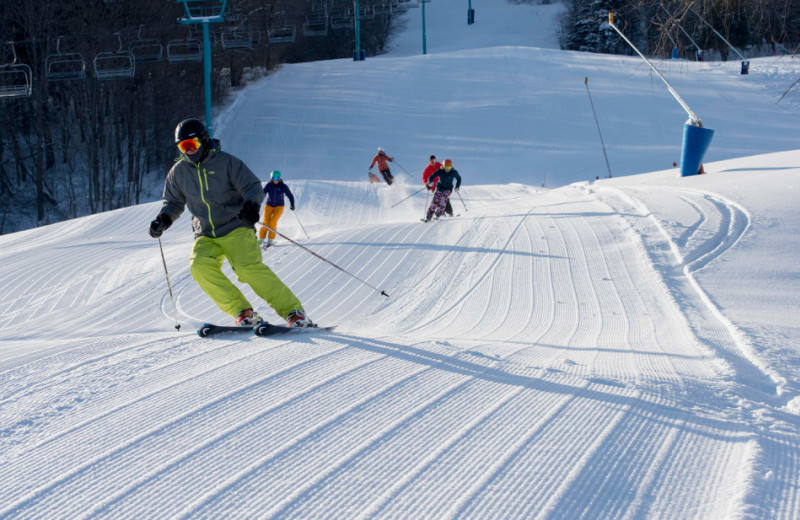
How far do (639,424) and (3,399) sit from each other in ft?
11.0

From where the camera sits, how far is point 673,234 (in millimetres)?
8906

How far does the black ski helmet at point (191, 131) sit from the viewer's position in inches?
196

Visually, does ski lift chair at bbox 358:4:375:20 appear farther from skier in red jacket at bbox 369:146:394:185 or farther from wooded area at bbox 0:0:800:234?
skier in red jacket at bbox 369:146:394:185

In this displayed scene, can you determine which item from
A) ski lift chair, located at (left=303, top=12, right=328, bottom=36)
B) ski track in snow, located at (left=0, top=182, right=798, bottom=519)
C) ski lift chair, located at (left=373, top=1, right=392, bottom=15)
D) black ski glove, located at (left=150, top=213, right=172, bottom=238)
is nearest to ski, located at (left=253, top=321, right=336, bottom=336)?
ski track in snow, located at (left=0, top=182, right=798, bottom=519)

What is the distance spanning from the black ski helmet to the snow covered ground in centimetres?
157

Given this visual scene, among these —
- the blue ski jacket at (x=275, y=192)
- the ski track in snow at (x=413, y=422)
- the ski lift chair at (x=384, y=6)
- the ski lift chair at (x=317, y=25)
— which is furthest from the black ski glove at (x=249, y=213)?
the ski lift chair at (x=384, y=6)

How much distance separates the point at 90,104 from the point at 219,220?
94.4ft

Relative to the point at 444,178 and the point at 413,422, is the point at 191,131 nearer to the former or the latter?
the point at 413,422

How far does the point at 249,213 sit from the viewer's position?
16.3 feet

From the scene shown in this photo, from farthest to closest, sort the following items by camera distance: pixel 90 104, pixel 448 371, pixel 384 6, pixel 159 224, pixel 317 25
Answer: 1. pixel 384 6
2. pixel 317 25
3. pixel 90 104
4. pixel 159 224
5. pixel 448 371

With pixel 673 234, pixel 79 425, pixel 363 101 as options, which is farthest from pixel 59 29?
pixel 79 425

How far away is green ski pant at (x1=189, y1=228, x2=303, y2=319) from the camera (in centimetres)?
524

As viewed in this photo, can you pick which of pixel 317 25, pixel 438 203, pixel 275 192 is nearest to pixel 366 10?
pixel 317 25

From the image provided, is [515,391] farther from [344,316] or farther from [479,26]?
[479,26]
